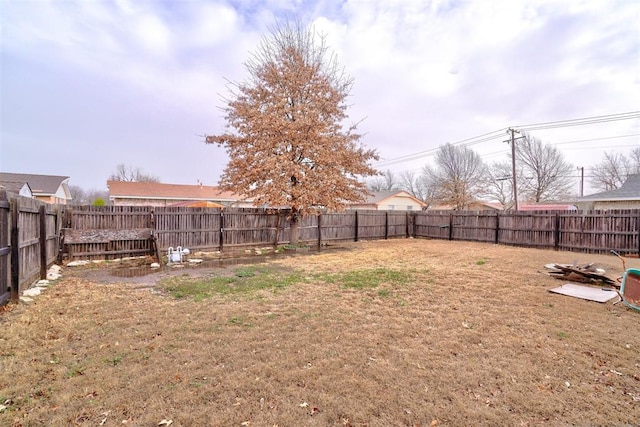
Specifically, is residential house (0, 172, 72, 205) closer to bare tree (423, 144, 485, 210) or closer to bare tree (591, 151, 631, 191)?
bare tree (423, 144, 485, 210)

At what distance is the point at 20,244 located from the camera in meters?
4.76

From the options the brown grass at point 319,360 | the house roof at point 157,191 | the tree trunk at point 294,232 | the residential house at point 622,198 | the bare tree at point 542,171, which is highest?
the bare tree at point 542,171

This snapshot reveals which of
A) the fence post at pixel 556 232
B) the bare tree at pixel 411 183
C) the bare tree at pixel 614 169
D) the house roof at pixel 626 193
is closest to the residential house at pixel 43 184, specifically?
the fence post at pixel 556 232

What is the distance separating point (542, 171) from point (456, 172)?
30.1ft

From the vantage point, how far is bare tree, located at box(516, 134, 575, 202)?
32344 millimetres

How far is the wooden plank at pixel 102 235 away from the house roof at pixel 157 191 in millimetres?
17955

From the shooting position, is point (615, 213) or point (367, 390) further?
point (615, 213)

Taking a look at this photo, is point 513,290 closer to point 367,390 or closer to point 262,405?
point 367,390

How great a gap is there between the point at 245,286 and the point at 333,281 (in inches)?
74.6

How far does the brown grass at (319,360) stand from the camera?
218cm

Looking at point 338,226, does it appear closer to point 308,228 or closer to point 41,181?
point 308,228

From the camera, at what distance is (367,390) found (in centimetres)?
244

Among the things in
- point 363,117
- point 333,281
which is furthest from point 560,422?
point 363,117

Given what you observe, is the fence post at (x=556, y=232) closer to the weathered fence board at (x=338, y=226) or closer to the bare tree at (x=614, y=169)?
the weathered fence board at (x=338, y=226)
